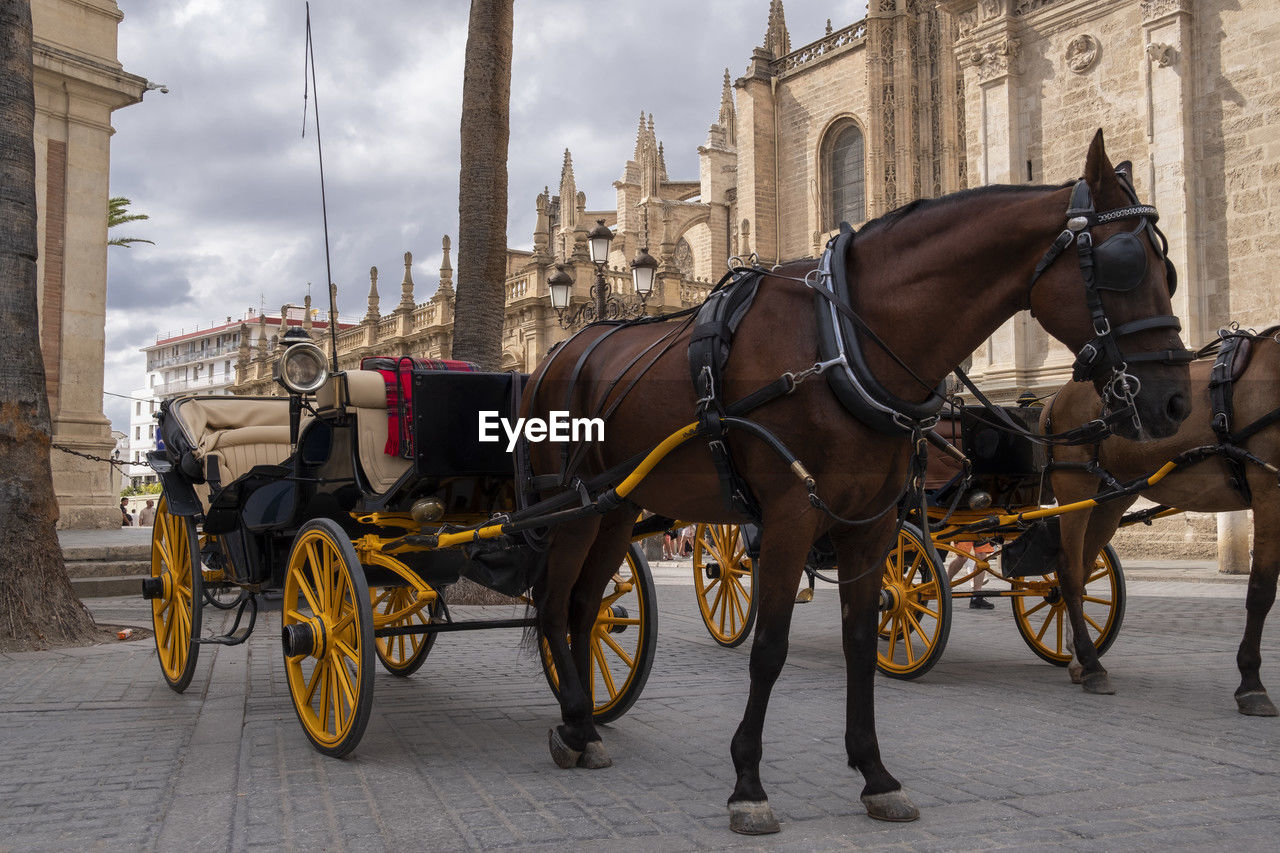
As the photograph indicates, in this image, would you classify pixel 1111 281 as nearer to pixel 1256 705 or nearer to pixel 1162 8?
pixel 1256 705

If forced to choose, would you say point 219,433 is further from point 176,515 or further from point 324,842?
point 324,842

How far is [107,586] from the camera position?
460 inches

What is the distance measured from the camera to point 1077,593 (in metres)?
6.46

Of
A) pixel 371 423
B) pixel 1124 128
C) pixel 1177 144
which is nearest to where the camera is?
pixel 371 423

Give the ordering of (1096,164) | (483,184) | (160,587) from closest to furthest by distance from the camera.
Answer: (1096,164), (160,587), (483,184)

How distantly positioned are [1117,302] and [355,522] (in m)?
3.97

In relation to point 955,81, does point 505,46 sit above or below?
below

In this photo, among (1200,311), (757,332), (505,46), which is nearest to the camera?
(757,332)

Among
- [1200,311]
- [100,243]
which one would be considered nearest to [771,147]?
[1200,311]

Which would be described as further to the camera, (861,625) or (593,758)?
(593,758)

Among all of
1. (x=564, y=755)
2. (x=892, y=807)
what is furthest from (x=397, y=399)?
(x=892, y=807)

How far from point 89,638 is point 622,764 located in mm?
5445

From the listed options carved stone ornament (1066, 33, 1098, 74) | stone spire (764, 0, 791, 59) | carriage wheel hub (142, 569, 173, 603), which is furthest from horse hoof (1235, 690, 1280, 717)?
stone spire (764, 0, 791, 59)

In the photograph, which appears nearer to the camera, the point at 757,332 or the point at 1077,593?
the point at 757,332
